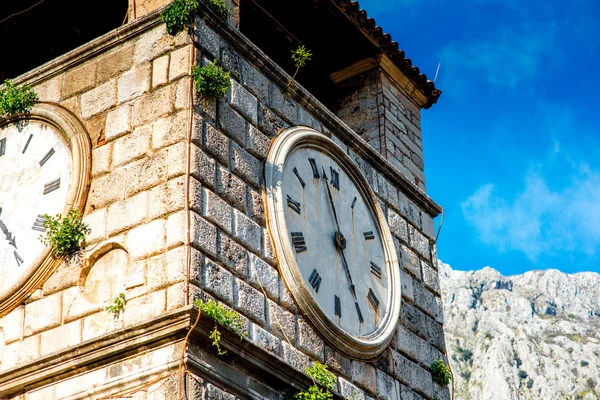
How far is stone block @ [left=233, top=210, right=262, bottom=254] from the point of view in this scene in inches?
263

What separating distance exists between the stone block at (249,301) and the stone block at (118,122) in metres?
1.32

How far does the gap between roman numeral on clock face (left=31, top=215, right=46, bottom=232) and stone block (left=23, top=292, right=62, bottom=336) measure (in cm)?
51

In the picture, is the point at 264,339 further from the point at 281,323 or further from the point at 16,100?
the point at 16,100

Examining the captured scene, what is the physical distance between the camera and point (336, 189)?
317 inches

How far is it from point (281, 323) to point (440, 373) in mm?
2132

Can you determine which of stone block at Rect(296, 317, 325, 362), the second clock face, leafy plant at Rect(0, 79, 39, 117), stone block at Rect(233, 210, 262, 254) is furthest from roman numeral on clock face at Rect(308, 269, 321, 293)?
leafy plant at Rect(0, 79, 39, 117)

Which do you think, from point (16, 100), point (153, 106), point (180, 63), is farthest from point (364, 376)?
point (16, 100)

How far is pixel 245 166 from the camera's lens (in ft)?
23.0

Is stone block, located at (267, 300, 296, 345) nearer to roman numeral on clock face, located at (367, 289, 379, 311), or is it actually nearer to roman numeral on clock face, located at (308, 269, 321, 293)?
roman numeral on clock face, located at (308, 269, 321, 293)

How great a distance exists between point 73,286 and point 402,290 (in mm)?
2948

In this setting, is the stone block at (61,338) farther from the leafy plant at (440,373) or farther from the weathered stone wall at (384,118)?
the weathered stone wall at (384,118)

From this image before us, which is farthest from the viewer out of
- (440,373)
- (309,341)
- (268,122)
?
(440,373)

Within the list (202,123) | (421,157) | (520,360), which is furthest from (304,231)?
(520,360)

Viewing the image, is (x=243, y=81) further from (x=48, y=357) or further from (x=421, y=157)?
(x=421, y=157)
